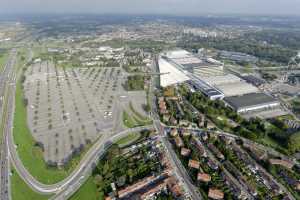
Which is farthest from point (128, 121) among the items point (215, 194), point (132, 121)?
point (215, 194)

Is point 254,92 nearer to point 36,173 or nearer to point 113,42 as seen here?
point 36,173

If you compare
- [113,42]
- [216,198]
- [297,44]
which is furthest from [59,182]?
[297,44]

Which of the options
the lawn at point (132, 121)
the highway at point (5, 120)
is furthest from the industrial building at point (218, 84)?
the highway at point (5, 120)

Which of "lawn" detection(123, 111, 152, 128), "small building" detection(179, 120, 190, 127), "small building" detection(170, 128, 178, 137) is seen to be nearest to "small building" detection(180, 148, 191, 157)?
"small building" detection(170, 128, 178, 137)

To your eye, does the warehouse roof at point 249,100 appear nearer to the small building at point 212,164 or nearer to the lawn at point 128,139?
the small building at point 212,164

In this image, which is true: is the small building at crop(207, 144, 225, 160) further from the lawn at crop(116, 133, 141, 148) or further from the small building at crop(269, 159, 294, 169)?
the lawn at crop(116, 133, 141, 148)

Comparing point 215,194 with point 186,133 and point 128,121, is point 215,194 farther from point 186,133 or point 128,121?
point 128,121
